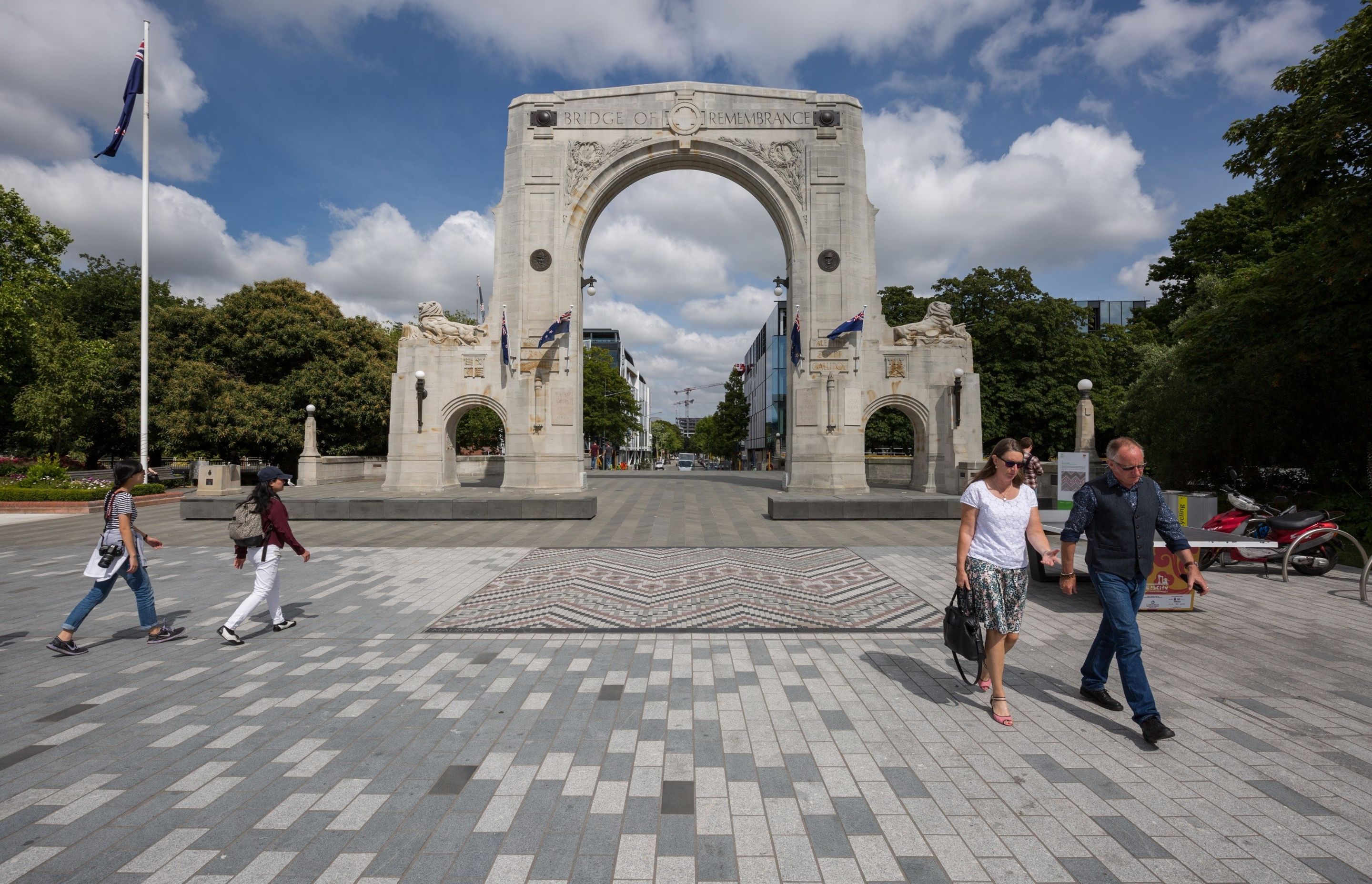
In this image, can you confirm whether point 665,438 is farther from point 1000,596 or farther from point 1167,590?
point 1000,596

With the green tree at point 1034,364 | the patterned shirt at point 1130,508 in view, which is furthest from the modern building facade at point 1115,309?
the patterned shirt at point 1130,508

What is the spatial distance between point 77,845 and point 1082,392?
21.2m

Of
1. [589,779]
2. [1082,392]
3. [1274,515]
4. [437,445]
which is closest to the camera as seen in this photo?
[589,779]

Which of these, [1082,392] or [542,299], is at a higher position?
[542,299]

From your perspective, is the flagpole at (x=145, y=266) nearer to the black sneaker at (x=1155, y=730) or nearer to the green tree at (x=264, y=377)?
the green tree at (x=264, y=377)

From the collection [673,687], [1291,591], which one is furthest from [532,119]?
[1291,591]

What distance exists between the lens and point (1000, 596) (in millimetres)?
4266

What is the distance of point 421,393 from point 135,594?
51.0 feet

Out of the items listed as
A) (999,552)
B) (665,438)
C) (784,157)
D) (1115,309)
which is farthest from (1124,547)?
(665,438)

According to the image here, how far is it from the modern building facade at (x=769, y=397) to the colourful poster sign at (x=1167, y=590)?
3565 centimetres

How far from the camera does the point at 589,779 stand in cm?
355

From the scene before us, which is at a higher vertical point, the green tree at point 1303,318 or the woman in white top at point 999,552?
the green tree at point 1303,318

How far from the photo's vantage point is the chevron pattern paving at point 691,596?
21.7 feet

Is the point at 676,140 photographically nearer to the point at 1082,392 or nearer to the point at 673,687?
the point at 1082,392
